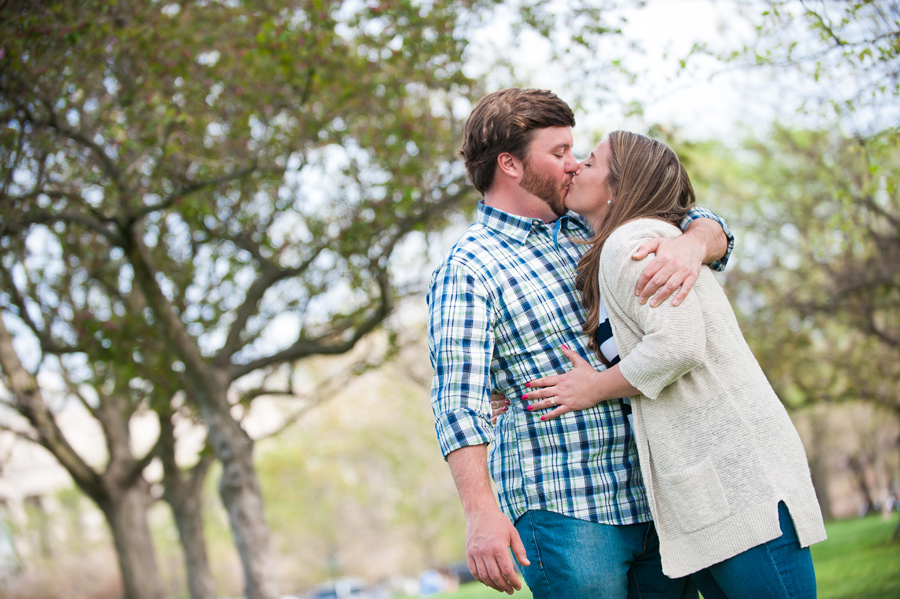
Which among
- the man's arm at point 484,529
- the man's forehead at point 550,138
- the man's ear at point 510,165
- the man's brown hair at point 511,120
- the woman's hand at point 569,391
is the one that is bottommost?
the man's arm at point 484,529

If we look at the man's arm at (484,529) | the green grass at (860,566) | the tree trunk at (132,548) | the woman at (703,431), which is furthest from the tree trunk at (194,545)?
the woman at (703,431)

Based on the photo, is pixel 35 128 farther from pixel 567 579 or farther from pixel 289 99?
pixel 567 579

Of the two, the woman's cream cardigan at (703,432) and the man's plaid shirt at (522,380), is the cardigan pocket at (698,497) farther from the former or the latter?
the man's plaid shirt at (522,380)

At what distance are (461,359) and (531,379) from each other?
0.89 ft

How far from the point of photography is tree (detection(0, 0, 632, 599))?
643 centimetres

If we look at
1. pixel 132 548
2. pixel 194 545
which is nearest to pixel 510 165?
pixel 194 545

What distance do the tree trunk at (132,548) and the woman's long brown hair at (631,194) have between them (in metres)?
12.1

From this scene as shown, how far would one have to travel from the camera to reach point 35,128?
5.85 metres

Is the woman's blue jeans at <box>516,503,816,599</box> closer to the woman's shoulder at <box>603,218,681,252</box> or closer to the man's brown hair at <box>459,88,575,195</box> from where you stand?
the woman's shoulder at <box>603,218,681,252</box>

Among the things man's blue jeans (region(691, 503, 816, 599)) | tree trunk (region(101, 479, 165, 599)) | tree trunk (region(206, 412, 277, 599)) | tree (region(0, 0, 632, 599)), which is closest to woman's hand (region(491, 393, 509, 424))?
man's blue jeans (region(691, 503, 816, 599))

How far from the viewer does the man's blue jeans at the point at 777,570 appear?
6.91 ft

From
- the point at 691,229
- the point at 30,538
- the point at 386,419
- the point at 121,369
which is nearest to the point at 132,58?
the point at 121,369

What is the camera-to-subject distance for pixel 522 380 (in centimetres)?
252

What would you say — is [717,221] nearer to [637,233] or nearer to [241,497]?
[637,233]
